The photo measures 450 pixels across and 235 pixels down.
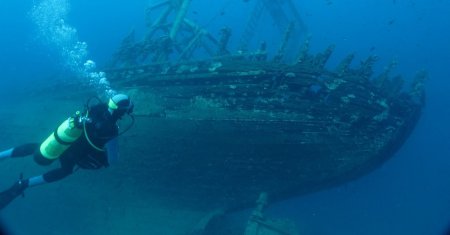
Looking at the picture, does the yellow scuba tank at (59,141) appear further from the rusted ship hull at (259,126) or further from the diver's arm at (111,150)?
the rusted ship hull at (259,126)

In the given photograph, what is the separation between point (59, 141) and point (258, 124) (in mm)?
3546

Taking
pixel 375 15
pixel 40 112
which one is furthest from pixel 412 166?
pixel 375 15

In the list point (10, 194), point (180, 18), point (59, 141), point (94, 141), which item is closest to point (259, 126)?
point (94, 141)

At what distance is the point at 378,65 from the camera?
2697cm

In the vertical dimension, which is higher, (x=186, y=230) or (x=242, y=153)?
(x=242, y=153)

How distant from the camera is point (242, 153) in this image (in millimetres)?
7262

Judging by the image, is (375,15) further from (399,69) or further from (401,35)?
(399,69)

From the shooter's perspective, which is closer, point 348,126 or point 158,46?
point 348,126

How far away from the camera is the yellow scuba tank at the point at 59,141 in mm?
5137

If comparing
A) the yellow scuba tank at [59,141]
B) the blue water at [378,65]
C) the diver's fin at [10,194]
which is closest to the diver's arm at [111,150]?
the yellow scuba tank at [59,141]

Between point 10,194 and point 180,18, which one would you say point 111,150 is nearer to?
point 10,194

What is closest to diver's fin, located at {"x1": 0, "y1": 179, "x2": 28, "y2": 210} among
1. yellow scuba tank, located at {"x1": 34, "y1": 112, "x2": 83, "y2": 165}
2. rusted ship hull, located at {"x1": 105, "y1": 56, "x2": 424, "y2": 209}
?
yellow scuba tank, located at {"x1": 34, "y1": 112, "x2": 83, "y2": 165}

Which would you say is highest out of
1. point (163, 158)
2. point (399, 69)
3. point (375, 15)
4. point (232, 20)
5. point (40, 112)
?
point (375, 15)

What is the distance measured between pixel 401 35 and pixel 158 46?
36830mm
